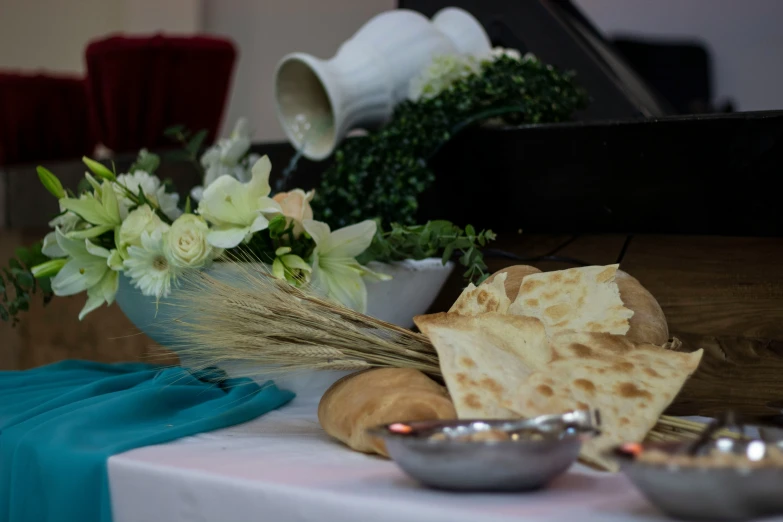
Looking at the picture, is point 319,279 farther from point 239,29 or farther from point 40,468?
point 239,29

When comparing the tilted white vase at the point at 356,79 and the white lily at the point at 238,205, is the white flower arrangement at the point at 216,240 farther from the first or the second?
the tilted white vase at the point at 356,79

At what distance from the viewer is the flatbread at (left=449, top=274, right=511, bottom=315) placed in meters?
0.65

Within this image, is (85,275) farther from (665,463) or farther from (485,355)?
(665,463)

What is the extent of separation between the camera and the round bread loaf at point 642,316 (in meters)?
0.64

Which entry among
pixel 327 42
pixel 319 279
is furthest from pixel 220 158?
pixel 327 42

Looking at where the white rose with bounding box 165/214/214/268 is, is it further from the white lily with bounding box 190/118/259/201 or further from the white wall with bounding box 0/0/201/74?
the white wall with bounding box 0/0/201/74

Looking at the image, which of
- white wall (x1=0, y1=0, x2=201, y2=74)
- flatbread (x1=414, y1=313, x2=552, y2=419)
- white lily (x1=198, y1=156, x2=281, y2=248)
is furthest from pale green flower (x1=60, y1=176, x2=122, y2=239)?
white wall (x1=0, y1=0, x2=201, y2=74)

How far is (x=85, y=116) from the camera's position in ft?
6.47

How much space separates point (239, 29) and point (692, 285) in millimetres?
3071

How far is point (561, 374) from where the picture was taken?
1.78ft

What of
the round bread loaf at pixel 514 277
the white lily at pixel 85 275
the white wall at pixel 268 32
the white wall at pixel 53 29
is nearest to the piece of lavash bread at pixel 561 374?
the round bread loaf at pixel 514 277

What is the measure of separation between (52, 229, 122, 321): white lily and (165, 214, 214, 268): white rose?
91 mm

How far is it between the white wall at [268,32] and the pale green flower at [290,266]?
2769 millimetres

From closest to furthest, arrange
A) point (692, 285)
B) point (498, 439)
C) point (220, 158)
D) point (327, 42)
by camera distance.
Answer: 1. point (498, 439)
2. point (692, 285)
3. point (220, 158)
4. point (327, 42)
